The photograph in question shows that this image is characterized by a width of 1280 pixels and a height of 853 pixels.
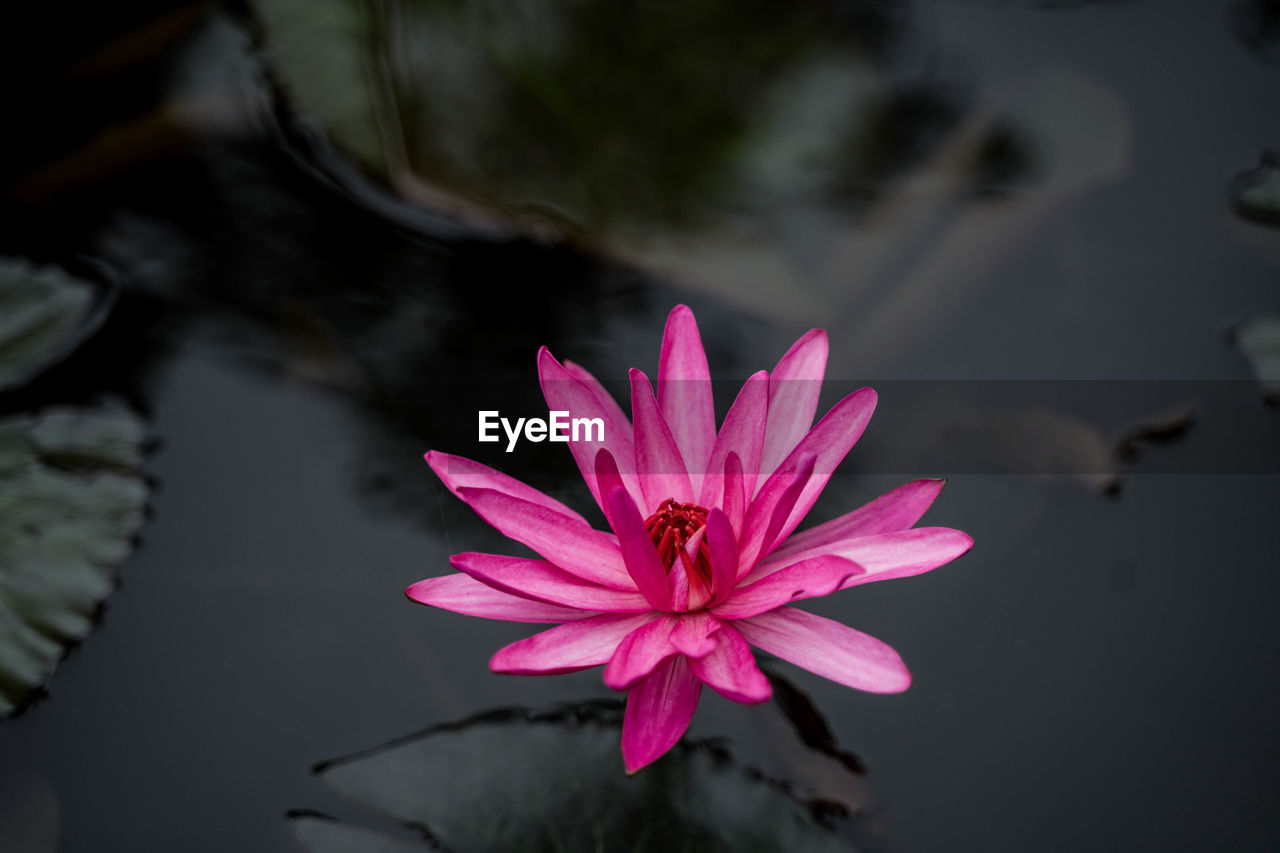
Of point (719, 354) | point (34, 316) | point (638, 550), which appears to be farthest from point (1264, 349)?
point (34, 316)

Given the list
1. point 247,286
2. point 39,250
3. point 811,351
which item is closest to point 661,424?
point 811,351

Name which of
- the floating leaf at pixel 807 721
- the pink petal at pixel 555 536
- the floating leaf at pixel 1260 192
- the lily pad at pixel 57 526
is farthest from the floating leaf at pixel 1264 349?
the lily pad at pixel 57 526

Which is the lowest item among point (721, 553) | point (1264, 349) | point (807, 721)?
point (807, 721)

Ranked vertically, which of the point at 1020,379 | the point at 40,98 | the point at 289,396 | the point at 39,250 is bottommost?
the point at 1020,379

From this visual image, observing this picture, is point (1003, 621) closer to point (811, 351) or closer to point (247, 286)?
point (811, 351)

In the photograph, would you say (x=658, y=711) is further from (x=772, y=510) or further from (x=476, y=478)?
(x=476, y=478)
